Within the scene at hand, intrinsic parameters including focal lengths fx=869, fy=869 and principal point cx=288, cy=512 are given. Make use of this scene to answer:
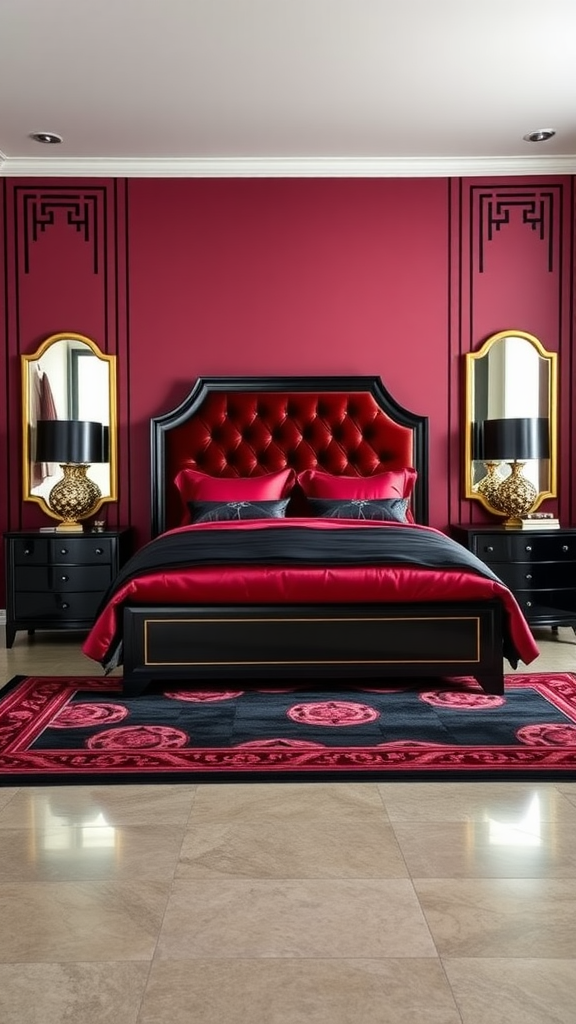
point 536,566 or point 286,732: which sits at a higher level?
point 536,566

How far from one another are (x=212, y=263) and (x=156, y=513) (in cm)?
154

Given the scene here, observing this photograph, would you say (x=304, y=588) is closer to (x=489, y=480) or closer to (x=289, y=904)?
(x=289, y=904)

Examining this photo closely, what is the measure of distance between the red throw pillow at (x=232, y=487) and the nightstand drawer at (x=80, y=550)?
0.53m

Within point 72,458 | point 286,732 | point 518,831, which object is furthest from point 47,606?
point 518,831

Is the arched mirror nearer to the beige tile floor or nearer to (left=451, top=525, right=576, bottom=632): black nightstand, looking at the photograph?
(left=451, top=525, right=576, bottom=632): black nightstand

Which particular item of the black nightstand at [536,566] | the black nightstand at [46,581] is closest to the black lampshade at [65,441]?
the black nightstand at [46,581]

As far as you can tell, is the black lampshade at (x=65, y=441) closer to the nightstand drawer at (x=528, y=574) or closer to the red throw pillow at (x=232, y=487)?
the red throw pillow at (x=232, y=487)

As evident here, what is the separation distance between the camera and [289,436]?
5145 millimetres

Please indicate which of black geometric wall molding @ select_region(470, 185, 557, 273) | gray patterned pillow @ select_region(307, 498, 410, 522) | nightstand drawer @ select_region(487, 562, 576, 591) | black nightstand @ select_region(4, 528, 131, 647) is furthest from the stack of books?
black nightstand @ select_region(4, 528, 131, 647)

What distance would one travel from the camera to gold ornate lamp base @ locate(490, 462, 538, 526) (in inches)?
195

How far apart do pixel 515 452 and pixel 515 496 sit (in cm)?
29

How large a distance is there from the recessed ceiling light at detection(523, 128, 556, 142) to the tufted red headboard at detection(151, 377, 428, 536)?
1.57 meters

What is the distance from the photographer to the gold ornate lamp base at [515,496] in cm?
495

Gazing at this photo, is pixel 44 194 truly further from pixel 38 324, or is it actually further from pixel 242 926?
pixel 242 926
